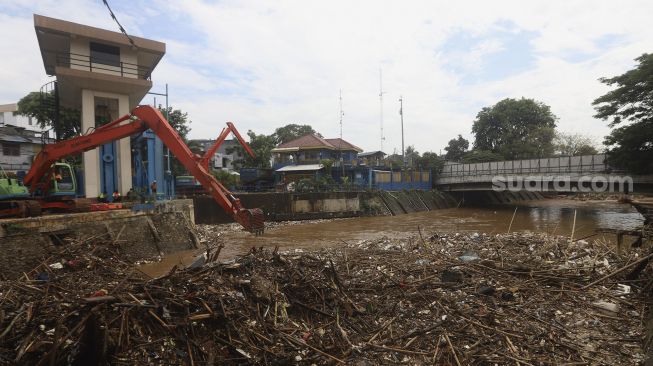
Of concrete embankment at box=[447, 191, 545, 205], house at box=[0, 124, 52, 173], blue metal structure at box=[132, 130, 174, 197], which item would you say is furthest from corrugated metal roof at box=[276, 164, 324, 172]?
house at box=[0, 124, 52, 173]

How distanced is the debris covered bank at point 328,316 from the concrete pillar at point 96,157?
32.4ft

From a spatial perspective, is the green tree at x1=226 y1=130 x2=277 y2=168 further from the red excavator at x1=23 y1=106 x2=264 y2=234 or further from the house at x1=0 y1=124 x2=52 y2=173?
the red excavator at x1=23 y1=106 x2=264 y2=234

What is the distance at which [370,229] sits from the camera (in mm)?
20672

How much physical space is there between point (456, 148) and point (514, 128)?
324 inches

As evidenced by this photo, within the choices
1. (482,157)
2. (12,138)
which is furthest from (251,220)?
(482,157)

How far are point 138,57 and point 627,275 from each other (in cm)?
2009

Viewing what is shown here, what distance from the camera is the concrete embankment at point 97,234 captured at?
8734 millimetres

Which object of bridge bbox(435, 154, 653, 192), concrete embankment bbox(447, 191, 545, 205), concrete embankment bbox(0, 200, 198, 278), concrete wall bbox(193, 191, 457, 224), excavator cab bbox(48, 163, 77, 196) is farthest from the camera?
concrete embankment bbox(447, 191, 545, 205)

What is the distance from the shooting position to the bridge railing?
2386 cm

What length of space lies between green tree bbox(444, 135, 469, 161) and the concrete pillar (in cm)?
4602

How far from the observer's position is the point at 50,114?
2516cm

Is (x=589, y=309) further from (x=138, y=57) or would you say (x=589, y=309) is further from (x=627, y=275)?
(x=138, y=57)

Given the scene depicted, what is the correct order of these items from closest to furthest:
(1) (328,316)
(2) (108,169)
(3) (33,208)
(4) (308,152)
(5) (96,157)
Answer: (1) (328,316), (3) (33,208), (2) (108,169), (5) (96,157), (4) (308,152)

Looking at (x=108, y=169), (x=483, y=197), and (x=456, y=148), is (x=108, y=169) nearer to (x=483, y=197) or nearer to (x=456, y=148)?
(x=483, y=197)
